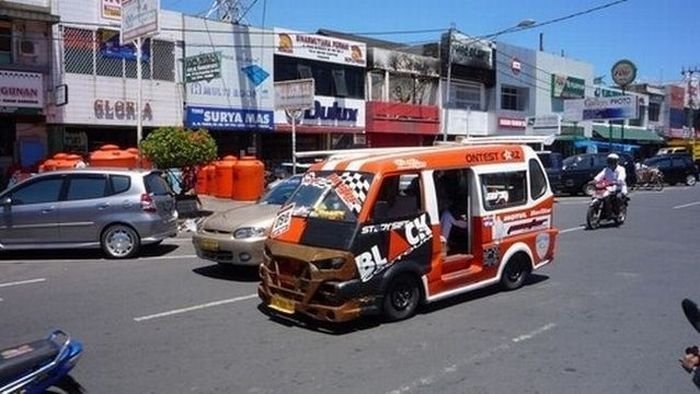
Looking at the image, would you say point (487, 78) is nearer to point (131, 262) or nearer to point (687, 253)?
point (687, 253)

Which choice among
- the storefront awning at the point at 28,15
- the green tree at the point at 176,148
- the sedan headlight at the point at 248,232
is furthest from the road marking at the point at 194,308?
the storefront awning at the point at 28,15

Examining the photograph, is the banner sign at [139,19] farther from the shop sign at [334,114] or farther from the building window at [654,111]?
the building window at [654,111]

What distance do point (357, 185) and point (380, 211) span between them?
1.25 ft

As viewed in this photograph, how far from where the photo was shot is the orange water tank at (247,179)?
21953 millimetres

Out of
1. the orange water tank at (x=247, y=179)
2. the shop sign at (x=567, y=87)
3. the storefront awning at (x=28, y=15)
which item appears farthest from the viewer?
the shop sign at (x=567, y=87)

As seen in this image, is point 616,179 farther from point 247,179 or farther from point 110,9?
point 110,9

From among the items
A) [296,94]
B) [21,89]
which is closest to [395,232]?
[296,94]

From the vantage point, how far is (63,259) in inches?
471

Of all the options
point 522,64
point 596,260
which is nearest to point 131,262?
point 596,260

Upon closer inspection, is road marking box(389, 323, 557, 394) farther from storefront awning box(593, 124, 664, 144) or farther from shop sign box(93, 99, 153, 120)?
storefront awning box(593, 124, 664, 144)

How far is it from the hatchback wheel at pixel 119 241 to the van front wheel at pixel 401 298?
20.7ft

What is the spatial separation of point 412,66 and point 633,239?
73.4 feet

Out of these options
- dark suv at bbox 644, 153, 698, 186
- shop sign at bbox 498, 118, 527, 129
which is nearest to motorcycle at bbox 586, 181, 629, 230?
dark suv at bbox 644, 153, 698, 186

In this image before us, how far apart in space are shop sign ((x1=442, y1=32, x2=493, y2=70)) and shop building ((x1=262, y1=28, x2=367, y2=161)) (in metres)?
6.64
